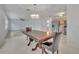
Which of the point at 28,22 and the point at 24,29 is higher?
the point at 28,22

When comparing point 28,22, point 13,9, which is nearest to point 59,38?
point 28,22

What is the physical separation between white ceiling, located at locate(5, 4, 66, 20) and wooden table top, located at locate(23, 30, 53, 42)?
23cm

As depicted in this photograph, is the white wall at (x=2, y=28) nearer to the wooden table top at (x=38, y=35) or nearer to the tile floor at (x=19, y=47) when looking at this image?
the tile floor at (x=19, y=47)

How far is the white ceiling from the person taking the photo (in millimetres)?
1599

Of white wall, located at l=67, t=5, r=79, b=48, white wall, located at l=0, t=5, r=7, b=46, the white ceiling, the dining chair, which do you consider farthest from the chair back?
white wall, located at l=0, t=5, r=7, b=46

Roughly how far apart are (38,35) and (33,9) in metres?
0.40

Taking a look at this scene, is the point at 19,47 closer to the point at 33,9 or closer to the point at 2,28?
the point at 2,28

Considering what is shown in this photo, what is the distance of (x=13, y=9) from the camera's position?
1.60 meters

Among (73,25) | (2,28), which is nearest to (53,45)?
(73,25)

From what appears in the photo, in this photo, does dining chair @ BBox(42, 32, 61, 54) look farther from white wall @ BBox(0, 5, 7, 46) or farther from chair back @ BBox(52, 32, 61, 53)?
white wall @ BBox(0, 5, 7, 46)
